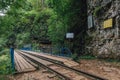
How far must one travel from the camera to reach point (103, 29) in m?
13.0

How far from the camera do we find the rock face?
11.3m

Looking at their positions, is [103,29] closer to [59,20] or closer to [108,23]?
[108,23]

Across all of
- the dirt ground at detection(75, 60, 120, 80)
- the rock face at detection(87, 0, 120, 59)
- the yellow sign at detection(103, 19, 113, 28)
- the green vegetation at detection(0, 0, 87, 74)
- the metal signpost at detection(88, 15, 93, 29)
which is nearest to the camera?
the dirt ground at detection(75, 60, 120, 80)

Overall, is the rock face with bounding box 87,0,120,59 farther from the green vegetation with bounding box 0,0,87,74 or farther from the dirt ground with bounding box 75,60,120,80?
the dirt ground with bounding box 75,60,120,80

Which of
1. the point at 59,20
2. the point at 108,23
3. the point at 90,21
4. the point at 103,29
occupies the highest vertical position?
the point at 59,20

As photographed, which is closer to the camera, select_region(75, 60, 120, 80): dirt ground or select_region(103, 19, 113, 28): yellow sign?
select_region(75, 60, 120, 80): dirt ground

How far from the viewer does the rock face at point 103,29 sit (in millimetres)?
11320

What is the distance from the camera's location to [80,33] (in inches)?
647

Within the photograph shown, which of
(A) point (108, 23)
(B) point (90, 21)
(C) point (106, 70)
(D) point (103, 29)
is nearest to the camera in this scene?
(C) point (106, 70)

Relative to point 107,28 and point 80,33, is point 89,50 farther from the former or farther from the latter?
point 107,28

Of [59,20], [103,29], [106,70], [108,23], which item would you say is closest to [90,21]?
[103,29]

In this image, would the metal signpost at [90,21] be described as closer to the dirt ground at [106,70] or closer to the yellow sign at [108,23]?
the yellow sign at [108,23]

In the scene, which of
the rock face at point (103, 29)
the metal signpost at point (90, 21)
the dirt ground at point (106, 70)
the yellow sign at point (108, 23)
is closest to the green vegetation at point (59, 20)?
the metal signpost at point (90, 21)

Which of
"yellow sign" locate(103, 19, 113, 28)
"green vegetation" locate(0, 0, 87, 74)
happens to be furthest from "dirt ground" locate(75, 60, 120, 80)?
"green vegetation" locate(0, 0, 87, 74)
